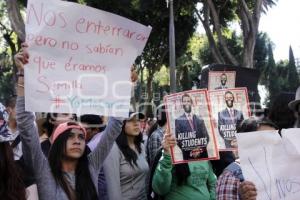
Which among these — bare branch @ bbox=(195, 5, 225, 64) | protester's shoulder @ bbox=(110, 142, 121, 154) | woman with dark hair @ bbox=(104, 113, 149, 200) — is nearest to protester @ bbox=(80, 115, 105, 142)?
woman with dark hair @ bbox=(104, 113, 149, 200)

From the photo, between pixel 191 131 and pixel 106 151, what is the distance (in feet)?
1.95

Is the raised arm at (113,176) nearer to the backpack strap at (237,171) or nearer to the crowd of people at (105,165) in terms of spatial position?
the crowd of people at (105,165)

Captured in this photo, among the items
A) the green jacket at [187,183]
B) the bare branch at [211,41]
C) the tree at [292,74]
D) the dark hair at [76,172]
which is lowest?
the green jacket at [187,183]

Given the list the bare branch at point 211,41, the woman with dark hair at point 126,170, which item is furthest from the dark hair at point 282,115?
the bare branch at point 211,41

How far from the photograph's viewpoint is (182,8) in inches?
659

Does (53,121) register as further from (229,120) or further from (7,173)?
(7,173)

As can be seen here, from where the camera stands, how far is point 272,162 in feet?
8.89

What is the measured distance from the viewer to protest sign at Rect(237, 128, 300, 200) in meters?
2.66

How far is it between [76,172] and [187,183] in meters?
1.06

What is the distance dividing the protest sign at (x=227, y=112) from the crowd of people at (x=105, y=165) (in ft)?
1.05

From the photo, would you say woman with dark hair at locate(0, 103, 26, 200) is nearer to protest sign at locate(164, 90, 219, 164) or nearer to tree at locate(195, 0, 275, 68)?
protest sign at locate(164, 90, 219, 164)

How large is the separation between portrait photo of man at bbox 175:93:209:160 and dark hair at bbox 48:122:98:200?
0.66 m

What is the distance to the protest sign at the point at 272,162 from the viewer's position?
2.66m

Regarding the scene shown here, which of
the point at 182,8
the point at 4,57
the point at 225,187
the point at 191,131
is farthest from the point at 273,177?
the point at 4,57
